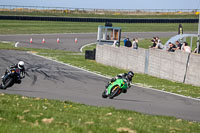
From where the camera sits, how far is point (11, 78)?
15547mm

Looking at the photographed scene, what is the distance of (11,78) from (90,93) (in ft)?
10.3

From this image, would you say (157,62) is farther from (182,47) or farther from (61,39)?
(61,39)

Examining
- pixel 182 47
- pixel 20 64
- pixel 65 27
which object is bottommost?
pixel 20 64

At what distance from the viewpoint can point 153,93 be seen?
17.5m

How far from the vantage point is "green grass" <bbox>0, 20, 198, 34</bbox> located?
2186 inches

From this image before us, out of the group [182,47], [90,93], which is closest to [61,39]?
[182,47]

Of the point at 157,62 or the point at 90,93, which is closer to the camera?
the point at 90,93

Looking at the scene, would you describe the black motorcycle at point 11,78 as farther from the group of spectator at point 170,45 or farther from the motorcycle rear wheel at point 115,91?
the group of spectator at point 170,45

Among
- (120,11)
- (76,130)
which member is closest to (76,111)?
(76,130)

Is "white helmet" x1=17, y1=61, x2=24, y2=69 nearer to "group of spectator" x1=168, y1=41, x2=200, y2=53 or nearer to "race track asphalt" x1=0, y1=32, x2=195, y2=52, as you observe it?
"group of spectator" x1=168, y1=41, x2=200, y2=53

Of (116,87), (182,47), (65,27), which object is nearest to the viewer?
(116,87)

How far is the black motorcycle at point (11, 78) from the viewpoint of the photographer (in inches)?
606

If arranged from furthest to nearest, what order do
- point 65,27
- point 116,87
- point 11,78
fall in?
1. point 65,27
2. point 11,78
3. point 116,87

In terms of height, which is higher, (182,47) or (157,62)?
(182,47)
